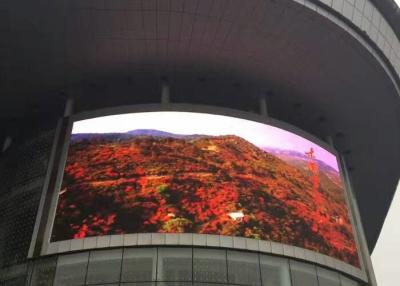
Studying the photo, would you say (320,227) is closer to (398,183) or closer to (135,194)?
(135,194)

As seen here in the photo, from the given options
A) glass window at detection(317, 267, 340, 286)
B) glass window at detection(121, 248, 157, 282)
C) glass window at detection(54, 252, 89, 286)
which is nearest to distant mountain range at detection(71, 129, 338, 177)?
glass window at detection(317, 267, 340, 286)

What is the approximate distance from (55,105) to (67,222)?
24.3 feet

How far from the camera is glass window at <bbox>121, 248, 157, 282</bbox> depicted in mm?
17938

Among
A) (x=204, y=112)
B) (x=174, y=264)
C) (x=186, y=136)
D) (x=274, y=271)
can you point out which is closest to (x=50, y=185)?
(x=186, y=136)

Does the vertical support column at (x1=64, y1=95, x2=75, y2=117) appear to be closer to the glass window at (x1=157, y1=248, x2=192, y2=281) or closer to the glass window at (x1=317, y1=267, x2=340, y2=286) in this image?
the glass window at (x1=157, y1=248, x2=192, y2=281)

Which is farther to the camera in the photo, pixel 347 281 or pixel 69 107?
pixel 69 107

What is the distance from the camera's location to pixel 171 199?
19953 millimetres

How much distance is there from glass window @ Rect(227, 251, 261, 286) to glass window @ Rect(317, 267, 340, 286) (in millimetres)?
2723

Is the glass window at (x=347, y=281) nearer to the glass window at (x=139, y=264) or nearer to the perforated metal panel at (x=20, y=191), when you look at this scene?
the glass window at (x=139, y=264)

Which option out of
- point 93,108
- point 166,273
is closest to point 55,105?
point 93,108

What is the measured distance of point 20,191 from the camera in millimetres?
22344

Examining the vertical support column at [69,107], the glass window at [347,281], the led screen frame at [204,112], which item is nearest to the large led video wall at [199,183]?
the led screen frame at [204,112]

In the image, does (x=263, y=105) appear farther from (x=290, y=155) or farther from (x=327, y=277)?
(x=327, y=277)

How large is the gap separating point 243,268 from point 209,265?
1224 millimetres
